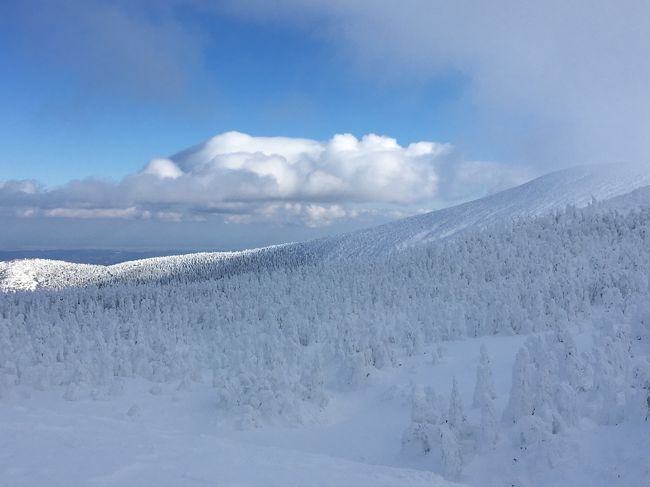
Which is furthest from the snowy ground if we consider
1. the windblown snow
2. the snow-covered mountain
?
the snow-covered mountain

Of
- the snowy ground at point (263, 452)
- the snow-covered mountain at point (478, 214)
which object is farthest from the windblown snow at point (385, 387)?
the snow-covered mountain at point (478, 214)

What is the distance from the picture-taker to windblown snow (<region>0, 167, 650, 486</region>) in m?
10.5

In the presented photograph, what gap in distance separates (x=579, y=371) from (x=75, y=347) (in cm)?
3641

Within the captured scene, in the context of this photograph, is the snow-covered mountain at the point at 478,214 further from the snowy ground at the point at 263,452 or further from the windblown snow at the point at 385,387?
the snowy ground at the point at 263,452

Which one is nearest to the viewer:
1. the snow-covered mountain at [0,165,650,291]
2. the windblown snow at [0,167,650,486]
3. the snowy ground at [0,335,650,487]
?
the snowy ground at [0,335,650,487]

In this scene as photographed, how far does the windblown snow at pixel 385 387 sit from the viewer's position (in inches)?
415

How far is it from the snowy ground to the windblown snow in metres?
0.06

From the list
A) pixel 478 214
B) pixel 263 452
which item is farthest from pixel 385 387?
pixel 478 214

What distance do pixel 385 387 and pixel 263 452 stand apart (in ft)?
44.5

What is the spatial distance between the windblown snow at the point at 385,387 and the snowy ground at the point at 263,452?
0.06m

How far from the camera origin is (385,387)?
952 inches

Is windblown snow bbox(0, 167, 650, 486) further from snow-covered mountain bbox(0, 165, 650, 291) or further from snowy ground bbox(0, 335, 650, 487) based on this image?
snow-covered mountain bbox(0, 165, 650, 291)

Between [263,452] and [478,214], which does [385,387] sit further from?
[478,214]

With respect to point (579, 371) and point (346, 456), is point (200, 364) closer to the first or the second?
point (346, 456)
